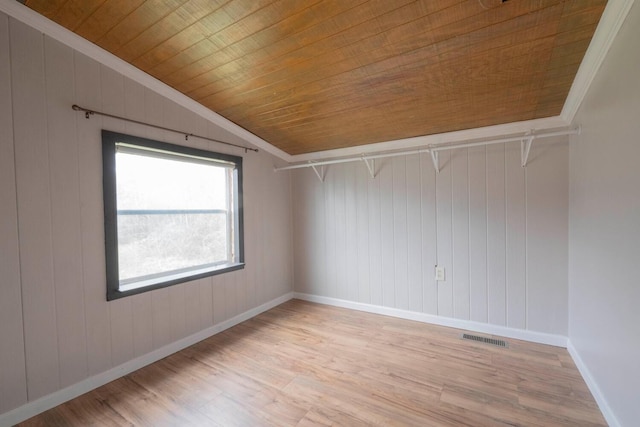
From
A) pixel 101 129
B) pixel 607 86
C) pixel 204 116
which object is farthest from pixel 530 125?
pixel 101 129

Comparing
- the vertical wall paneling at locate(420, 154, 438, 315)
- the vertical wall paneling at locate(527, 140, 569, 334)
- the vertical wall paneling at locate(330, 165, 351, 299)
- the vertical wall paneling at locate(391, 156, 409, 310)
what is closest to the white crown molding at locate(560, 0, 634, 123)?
the vertical wall paneling at locate(527, 140, 569, 334)

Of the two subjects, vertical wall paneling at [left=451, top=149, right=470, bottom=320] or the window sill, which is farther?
vertical wall paneling at [left=451, top=149, right=470, bottom=320]

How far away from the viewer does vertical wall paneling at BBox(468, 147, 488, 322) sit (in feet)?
8.52

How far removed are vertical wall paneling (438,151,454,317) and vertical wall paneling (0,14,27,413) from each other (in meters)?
3.24

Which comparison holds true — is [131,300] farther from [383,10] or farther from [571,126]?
[571,126]

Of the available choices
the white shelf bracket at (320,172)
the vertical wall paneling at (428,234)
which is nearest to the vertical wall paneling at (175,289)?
the white shelf bracket at (320,172)

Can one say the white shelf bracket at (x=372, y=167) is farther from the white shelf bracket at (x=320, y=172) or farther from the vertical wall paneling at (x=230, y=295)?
the vertical wall paneling at (x=230, y=295)

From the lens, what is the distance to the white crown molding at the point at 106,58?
63.9 inches

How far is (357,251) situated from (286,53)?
7.40ft

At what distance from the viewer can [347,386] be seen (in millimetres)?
1871

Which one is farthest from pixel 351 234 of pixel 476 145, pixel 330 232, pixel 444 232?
pixel 476 145

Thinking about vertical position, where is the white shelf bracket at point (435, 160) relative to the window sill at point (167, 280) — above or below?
above

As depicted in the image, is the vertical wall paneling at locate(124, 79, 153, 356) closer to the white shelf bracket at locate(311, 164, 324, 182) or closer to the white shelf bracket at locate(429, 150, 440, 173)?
the white shelf bracket at locate(311, 164, 324, 182)

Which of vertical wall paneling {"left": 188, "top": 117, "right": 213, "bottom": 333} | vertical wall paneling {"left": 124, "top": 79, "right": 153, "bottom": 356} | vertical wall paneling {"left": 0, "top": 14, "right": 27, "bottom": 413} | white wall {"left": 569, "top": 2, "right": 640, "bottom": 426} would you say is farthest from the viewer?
vertical wall paneling {"left": 188, "top": 117, "right": 213, "bottom": 333}
